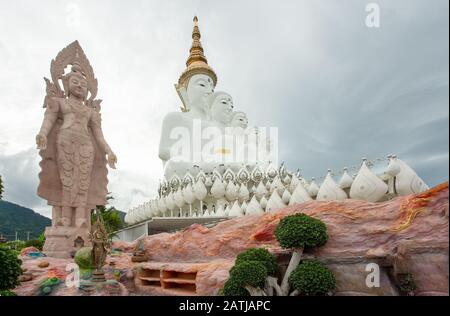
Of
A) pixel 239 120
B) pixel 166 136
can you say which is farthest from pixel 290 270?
pixel 239 120

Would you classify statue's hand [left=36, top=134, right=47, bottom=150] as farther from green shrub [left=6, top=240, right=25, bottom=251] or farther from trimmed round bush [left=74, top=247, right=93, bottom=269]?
green shrub [left=6, top=240, right=25, bottom=251]

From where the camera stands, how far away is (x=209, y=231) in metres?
11.4

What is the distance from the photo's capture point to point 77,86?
1273 centimetres

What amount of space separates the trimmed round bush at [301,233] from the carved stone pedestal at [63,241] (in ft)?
24.9

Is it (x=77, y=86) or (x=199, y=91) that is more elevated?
(x=199, y=91)

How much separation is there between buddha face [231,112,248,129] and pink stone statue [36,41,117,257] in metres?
17.4

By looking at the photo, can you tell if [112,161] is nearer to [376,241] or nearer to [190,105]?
[376,241]

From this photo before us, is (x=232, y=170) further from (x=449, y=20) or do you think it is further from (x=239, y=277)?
(x=449, y=20)

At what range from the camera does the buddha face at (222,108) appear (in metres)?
29.3

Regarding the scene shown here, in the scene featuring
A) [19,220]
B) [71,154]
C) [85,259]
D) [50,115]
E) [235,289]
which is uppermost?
[50,115]

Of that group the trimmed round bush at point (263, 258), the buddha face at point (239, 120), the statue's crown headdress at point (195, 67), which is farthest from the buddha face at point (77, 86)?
the statue's crown headdress at point (195, 67)

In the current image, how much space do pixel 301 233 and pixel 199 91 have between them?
982 inches

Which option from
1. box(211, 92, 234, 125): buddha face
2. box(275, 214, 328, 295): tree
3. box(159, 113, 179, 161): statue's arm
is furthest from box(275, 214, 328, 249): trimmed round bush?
box(211, 92, 234, 125): buddha face
